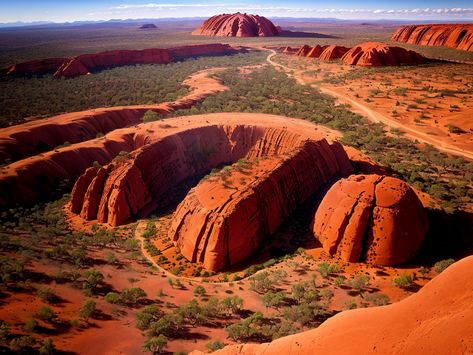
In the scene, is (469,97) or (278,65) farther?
(278,65)

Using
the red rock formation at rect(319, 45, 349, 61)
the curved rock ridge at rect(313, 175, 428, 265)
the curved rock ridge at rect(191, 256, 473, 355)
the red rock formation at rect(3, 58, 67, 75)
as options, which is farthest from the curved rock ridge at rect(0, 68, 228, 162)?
the red rock formation at rect(319, 45, 349, 61)

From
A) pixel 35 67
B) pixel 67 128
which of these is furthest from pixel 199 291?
pixel 35 67

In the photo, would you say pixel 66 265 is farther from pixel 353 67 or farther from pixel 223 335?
pixel 353 67

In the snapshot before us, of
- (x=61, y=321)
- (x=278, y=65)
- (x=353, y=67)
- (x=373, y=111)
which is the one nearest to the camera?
(x=61, y=321)

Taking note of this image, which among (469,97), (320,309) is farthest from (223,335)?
(469,97)

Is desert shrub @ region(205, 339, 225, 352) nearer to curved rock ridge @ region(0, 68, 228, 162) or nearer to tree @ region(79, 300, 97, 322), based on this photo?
tree @ region(79, 300, 97, 322)

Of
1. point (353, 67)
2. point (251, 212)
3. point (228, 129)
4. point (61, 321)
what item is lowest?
point (61, 321)

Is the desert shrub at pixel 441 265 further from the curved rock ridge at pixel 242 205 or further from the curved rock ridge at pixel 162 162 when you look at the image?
the curved rock ridge at pixel 162 162
